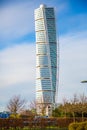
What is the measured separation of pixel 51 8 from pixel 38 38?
19272 mm

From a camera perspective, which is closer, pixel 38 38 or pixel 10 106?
pixel 10 106

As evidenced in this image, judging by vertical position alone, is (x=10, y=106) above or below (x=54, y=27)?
below

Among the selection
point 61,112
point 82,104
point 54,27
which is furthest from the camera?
point 54,27

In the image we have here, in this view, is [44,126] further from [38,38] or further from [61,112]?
[38,38]

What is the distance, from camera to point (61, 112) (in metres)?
53.7

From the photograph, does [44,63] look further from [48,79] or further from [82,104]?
[82,104]

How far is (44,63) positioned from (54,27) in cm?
1874

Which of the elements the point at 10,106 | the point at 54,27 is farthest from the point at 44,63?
the point at 10,106

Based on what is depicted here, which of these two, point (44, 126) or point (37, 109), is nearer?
point (44, 126)

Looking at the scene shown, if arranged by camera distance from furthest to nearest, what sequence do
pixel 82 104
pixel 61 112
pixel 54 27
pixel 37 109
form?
pixel 54 27 < pixel 37 109 < pixel 61 112 < pixel 82 104

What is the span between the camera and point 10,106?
6481cm

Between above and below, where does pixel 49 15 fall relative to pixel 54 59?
above

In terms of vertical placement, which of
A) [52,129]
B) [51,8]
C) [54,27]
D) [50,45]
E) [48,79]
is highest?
[51,8]

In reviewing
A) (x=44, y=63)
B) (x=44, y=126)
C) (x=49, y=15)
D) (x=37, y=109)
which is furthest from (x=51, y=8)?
(x=44, y=126)
